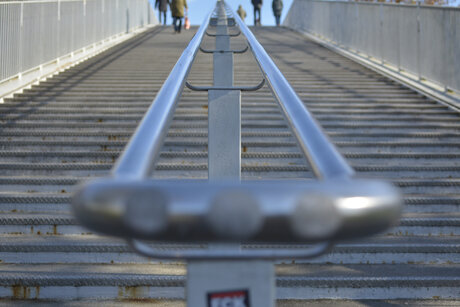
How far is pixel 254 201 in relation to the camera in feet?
1.55

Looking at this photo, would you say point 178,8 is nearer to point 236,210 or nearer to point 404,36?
point 404,36

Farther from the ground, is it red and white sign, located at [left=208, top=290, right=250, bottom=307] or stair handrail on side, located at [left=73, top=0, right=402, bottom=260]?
stair handrail on side, located at [left=73, top=0, right=402, bottom=260]

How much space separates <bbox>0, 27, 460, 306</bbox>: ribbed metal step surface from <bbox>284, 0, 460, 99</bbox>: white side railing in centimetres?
44

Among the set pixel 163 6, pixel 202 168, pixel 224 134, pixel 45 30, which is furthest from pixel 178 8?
pixel 224 134

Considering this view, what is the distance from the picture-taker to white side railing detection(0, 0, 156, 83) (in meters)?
6.97

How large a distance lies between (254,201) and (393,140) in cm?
502

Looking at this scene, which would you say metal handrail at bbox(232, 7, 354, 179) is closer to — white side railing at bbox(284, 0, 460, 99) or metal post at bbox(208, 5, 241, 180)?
metal post at bbox(208, 5, 241, 180)

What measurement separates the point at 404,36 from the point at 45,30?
508 cm

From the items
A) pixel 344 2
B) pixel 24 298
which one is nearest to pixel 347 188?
pixel 24 298

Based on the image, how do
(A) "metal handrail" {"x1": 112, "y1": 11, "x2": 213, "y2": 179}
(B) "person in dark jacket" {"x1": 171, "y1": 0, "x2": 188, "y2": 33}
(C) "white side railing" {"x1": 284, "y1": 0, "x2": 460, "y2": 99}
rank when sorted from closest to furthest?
(A) "metal handrail" {"x1": 112, "y1": 11, "x2": 213, "y2": 179}, (C) "white side railing" {"x1": 284, "y1": 0, "x2": 460, "y2": 99}, (B) "person in dark jacket" {"x1": 171, "y1": 0, "x2": 188, "y2": 33}

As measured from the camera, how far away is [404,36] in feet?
27.6

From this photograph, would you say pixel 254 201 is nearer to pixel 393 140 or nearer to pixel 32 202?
pixel 32 202

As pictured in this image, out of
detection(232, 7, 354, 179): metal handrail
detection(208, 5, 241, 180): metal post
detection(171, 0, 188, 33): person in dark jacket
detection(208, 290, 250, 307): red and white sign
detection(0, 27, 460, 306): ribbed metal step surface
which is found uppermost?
detection(171, 0, 188, 33): person in dark jacket

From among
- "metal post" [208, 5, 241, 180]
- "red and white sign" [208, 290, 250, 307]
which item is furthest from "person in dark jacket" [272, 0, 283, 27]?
"red and white sign" [208, 290, 250, 307]
